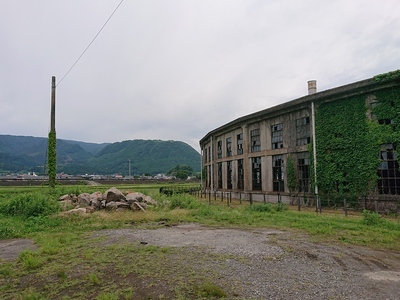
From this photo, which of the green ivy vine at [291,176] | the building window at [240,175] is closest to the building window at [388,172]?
the green ivy vine at [291,176]

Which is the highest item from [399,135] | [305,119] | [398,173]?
[305,119]

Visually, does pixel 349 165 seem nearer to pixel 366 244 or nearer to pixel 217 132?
pixel 366 244

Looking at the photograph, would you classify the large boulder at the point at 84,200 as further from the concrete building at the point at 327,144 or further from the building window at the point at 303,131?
the building window at the point at 303,131

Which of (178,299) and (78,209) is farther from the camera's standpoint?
(78,209)

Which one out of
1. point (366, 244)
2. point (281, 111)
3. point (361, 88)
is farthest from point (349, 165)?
point (366, 244)

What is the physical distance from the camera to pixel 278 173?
2181 cm

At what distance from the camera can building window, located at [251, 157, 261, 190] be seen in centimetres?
2380

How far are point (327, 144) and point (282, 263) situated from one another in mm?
12955

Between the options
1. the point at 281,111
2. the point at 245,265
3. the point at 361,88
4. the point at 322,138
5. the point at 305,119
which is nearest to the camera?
the point at 245,265

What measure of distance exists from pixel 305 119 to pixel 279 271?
1519 cm

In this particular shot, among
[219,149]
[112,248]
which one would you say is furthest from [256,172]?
[112,248]

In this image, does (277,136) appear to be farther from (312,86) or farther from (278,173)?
(312,86)

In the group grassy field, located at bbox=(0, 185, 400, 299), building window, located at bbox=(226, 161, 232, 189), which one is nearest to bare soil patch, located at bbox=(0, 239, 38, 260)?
grassy field, located at bbox=(0, 185, 400, 299)

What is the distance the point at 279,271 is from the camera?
627 cm
